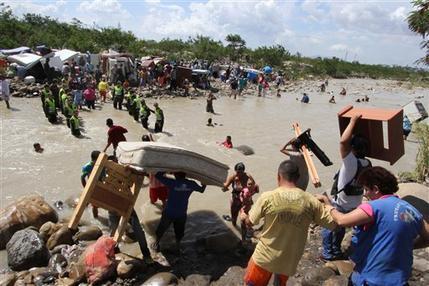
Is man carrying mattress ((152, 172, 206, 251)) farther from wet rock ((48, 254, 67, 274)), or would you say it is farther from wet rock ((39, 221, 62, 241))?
wet rock ((39, 221, 62, 241))

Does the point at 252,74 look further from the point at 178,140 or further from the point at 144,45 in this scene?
the point at 178,140

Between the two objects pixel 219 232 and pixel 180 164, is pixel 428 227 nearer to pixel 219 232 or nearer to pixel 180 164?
pixel 180 164

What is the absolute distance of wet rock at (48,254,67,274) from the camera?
256 inches

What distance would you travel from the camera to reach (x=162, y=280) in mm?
5836

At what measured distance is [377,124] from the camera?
18.1 feet

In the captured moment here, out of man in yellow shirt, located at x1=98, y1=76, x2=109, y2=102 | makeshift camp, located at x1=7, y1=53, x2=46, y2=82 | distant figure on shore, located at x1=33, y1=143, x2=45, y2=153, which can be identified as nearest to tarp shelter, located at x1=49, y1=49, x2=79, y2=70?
makeshift camp, located at x1=7, y1=53, x2=46, y2=82

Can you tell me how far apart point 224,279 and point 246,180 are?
1.86 meters

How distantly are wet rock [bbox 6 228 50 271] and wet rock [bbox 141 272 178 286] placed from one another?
191 centimetres

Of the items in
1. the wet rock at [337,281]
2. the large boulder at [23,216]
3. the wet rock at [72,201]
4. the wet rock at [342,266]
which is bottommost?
the wet rock at [72,201]

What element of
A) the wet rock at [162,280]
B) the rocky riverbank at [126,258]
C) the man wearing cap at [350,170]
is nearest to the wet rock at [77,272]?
the rocky riverbank at [126,258]

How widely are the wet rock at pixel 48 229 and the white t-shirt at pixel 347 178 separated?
475 centimetres

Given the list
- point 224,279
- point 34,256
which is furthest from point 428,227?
point 34,256

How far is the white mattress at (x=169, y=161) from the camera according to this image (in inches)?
241

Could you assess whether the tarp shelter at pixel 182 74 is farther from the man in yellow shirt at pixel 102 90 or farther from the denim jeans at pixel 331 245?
the denim jeans at pixel 331 245
